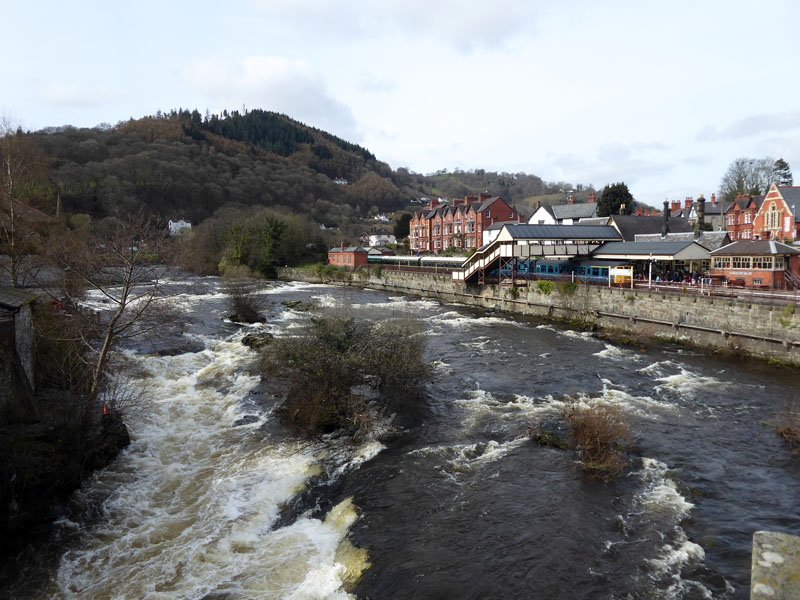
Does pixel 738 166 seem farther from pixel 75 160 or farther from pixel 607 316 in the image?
pixel 75 160

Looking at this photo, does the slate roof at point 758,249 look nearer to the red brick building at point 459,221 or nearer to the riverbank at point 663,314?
the riverbank at point 663,314

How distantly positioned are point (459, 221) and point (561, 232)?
32.2 meters

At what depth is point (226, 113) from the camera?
180375 millimetres

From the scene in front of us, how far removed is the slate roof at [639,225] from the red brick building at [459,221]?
2365 cm

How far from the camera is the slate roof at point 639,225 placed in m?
37.8

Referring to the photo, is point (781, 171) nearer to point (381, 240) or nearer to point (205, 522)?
point (381, 240)

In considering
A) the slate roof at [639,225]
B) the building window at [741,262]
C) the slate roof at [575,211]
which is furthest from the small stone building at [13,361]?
the slate roof at [575,211]

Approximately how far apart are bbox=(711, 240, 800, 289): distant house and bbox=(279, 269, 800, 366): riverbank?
5489mm

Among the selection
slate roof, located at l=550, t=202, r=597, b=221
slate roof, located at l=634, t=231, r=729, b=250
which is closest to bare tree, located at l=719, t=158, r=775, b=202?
slate roof, located at l=550, t=202, r=597, b=221

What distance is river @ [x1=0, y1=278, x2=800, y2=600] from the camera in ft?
24.9

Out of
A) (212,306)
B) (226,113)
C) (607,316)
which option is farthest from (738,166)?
(226,113)

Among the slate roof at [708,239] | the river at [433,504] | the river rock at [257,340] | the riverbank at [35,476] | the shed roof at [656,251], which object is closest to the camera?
the river at [433,504]

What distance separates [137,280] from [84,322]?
304 cm

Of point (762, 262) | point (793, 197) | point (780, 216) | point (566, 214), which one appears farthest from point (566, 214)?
point (762, 262)
